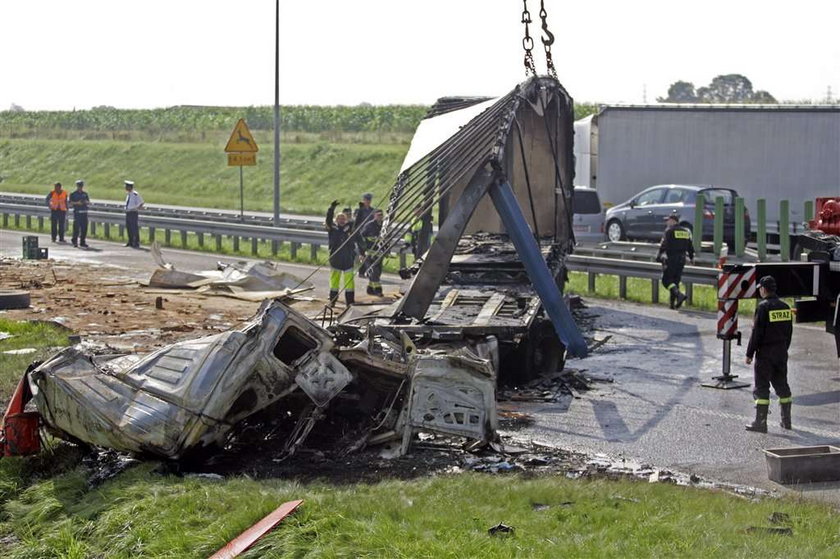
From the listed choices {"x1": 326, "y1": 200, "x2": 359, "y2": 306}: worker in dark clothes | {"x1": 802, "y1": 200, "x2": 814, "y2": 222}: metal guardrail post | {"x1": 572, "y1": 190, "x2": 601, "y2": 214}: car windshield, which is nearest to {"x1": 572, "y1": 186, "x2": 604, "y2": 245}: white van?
{"x1": 572, "y1": 190, "x2": 601, "y2": 214}: car windshield

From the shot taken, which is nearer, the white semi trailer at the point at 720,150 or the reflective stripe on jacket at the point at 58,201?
the white semi trailer at the point at 720,150

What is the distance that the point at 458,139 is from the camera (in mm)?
15438

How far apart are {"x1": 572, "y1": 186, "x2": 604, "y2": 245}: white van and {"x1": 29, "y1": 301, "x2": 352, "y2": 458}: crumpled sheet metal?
813 inches

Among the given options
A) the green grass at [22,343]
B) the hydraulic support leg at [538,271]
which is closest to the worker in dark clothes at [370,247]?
the green grass at [22,343]

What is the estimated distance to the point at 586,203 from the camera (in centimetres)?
3086

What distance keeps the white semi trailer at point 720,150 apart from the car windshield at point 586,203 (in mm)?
347

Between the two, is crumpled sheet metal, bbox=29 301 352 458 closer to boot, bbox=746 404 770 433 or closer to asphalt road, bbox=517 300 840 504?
asphalt road, bbox=517 300 840 504

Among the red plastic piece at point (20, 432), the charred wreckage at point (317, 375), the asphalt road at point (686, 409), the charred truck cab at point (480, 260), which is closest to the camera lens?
the charred wreckage at point (317, 375)

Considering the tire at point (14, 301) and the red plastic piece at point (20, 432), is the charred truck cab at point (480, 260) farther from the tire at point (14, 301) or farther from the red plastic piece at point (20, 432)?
the tire at point (14, 301)

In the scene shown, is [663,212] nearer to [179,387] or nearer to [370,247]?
[370,247]

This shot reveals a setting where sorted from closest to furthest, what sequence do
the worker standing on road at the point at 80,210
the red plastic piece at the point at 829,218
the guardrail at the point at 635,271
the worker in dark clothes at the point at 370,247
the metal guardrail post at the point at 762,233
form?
the red plastic piece at the point at 829,218, the guardrail at the point at 635,271, the worker in dark clothes at the point at 370,247, the metal guardrail post at the point at 762,233, the worker standing on road at the point at 80,210

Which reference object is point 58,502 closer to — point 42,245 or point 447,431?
point 447,431

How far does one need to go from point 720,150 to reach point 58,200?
16.0 metres

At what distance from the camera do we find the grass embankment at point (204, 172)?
5353 centimetres
